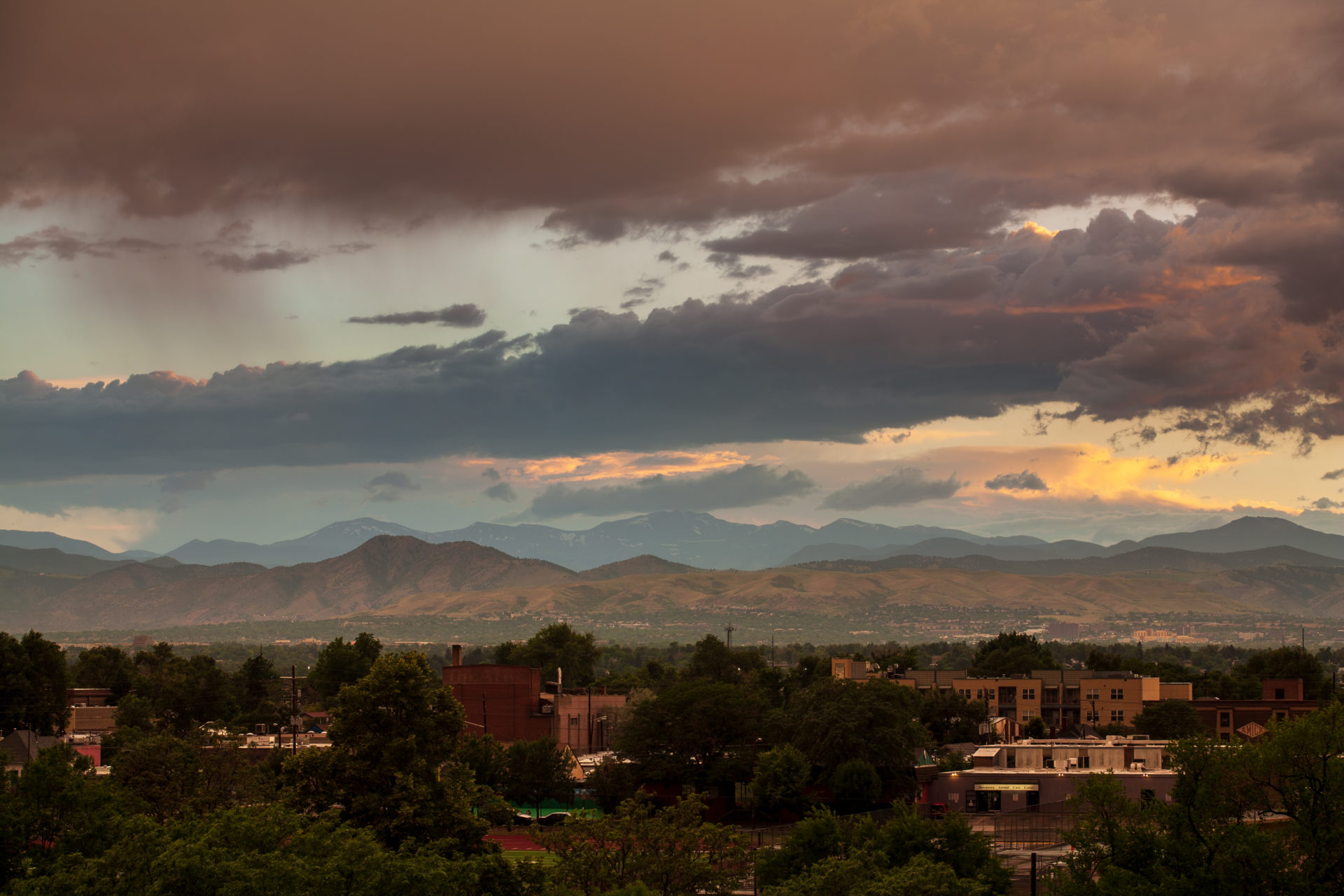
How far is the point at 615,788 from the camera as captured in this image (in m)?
119

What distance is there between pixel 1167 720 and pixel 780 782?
202 ft

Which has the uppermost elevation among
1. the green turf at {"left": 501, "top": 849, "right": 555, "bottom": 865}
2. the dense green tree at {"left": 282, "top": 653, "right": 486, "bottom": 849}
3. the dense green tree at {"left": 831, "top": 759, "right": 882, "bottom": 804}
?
the dense green tree at {"left": 282, "top": 653, "right": 486, "bottom": 849}

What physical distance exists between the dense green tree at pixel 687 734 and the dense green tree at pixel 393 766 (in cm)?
5857

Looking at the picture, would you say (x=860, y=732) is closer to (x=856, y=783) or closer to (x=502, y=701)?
(x=856, y=783)

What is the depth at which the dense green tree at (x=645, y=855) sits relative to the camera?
5900 cm

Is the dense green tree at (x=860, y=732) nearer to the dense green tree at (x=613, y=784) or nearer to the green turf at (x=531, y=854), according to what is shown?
the dense green tree at (x=613, y=784)

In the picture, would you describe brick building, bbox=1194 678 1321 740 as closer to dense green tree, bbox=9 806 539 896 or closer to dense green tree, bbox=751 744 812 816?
dense green tree, bbox=751 744 812 816

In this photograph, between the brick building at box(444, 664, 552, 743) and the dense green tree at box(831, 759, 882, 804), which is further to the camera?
the brick building at box(444, 664, 552, 743)

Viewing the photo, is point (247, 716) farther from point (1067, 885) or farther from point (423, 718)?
point (1067, 885)

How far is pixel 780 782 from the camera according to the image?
4385 inches

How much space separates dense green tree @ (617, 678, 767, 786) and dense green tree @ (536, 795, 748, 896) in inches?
2237

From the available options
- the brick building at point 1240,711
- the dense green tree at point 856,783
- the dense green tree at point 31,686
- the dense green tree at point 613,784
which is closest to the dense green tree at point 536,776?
the dense green tree at point 613,784

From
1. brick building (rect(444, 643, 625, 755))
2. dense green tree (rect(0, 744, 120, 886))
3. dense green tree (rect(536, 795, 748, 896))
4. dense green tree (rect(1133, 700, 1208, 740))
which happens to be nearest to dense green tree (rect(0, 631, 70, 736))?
brick building (rect(444, 643, 625, 755))

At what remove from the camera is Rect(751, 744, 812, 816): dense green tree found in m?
111
